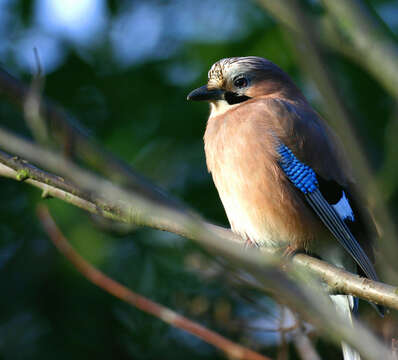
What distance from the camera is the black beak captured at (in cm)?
429

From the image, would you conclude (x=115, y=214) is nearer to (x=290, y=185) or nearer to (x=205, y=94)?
(x=290, y=185)

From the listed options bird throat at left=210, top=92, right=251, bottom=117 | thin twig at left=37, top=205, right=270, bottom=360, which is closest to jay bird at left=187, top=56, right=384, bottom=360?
bird throat at left=210, top=92, right=251, bottom=117

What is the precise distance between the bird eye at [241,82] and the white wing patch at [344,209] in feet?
3.32

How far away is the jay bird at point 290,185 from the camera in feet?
13.0

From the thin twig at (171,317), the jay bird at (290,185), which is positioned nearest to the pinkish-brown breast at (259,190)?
the jay bird at (290,185)

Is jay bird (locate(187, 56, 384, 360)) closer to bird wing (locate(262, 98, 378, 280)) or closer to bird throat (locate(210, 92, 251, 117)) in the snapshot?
bird wing (locate(262, 98, 378, 280))

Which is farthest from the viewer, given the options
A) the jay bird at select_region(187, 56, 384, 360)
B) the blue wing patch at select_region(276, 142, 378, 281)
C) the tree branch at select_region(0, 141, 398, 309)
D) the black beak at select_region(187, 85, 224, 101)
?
the black beak at select_region(187, 85, 224, 101)

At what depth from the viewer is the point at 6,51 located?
17.3ft

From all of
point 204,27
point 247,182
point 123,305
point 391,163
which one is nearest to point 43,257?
point 123,305

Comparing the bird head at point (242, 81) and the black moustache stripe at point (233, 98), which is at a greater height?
the bird head at point (242, 81)

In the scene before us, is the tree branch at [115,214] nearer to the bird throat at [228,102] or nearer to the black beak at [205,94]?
the black beak at [205,94]

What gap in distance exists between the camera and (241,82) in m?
4.48

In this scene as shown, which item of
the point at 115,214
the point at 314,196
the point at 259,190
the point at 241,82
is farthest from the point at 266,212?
the point at 115,214

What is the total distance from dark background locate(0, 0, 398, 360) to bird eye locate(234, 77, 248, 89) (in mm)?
464
